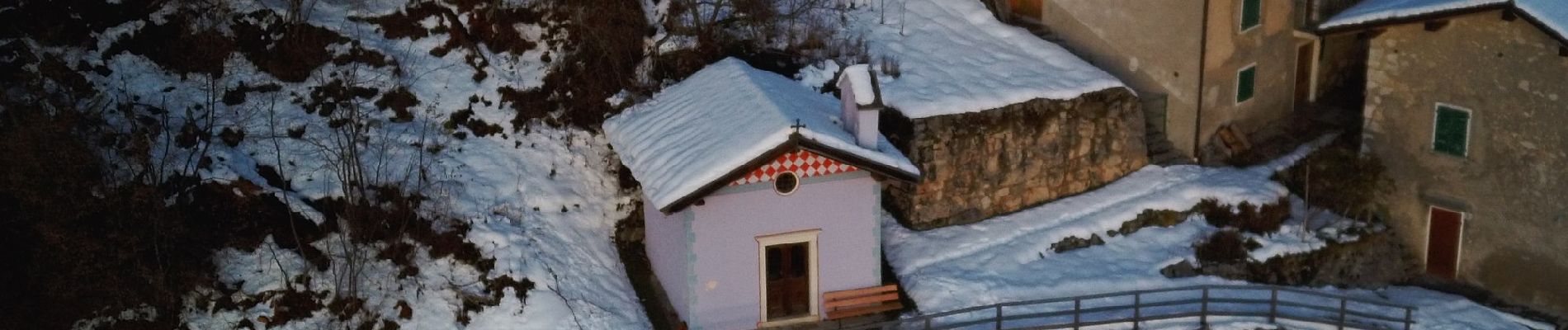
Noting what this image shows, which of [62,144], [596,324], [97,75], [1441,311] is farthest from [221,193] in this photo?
[1441,311]

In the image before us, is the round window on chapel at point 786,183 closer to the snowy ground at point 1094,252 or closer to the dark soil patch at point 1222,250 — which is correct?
the snowy ground at point 1094,252

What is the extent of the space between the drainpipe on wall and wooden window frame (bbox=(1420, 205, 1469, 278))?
398 centimetres

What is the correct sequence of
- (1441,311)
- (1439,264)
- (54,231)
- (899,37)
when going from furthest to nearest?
(899,37)
(1439,264)
(1441,311)
(54,231)

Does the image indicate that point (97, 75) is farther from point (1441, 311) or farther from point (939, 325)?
point (1441, 311)

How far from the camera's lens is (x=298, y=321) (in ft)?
68.1

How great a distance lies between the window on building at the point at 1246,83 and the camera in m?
27.9

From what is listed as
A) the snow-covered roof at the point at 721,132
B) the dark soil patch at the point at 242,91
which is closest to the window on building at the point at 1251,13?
the snow-covered roof at the point at 721,132

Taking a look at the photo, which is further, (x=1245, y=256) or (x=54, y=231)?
(x=1245, y=256)

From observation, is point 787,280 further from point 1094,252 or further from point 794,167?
point 1094,252

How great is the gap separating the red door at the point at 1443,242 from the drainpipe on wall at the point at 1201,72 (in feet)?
13.4

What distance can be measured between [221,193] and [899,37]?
1209 centimetres

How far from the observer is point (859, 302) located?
70.9 ft

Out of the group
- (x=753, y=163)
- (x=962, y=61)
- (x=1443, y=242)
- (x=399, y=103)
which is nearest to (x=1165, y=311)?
(x=962, y=61)

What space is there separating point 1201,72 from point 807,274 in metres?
9.45
